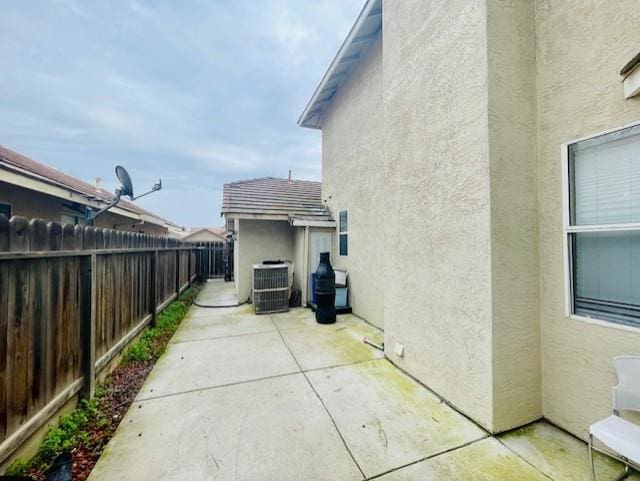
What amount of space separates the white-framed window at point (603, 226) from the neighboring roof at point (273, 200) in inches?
244

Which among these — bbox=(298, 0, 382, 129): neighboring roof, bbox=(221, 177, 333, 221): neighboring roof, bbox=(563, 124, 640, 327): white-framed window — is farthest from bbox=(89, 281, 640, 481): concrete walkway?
bbox=(298, 0, 382, 129): neighboring roof

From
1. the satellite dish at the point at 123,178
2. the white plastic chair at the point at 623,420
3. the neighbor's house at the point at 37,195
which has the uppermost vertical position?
the satellite dish at the point at 123,178

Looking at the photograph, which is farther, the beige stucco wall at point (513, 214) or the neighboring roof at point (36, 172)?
the neighboring roof at point (36, 172)

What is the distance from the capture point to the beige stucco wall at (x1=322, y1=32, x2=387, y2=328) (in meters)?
5.71

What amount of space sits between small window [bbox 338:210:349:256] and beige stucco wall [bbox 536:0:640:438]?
4927 millimetres

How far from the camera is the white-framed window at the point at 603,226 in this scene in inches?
82.7

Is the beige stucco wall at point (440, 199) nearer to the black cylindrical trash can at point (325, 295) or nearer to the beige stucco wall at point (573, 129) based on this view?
the beige stucco wall at point (573, 129)

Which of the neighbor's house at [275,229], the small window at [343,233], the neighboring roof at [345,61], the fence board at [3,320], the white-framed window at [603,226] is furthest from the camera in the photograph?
the neighbor's house at [275,229]

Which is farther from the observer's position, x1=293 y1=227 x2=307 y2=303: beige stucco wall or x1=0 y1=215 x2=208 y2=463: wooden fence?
x1=293 y1=227 x2=307 y2=303: beige stucco wall

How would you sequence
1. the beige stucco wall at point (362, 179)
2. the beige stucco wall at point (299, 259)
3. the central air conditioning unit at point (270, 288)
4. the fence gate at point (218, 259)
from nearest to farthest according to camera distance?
the beige stucco wall at point (362, 179) < the central air conditioning unit at point (270, 288) < the beige stucco wall at point (299, 259) < the fence gate at point (218, 259)

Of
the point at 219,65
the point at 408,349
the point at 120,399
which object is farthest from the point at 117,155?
the point at 408,349

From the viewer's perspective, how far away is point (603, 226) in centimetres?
224

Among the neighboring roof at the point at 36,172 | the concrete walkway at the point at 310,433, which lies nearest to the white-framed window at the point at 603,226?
the concrete walkway at the point at 310,433

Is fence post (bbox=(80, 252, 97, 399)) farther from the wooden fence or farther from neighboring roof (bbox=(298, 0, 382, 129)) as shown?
neighboring roof (bbox=(298, 0, 382, 129))
